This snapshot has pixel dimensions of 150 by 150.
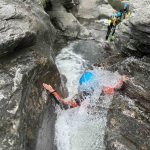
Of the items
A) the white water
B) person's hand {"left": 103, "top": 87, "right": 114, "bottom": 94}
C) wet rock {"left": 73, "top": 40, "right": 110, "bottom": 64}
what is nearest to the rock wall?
the white water

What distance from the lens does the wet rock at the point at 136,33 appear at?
862 cm

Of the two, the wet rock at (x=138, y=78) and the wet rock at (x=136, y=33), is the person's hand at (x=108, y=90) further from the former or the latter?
the wet rock at (x=136, y=33)

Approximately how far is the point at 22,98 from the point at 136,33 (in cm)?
524

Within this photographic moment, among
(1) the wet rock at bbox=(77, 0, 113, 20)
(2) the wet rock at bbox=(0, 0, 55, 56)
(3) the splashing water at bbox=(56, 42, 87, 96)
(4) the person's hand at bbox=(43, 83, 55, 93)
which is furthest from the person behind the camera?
(1) the wet rock at bbox=(77, 0, 113, 20)

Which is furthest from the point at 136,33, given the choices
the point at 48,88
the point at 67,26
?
the point at 67,26

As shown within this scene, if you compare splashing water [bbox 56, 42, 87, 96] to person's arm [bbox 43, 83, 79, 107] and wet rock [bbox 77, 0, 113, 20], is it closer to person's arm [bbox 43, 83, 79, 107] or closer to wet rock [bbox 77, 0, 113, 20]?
person's arm [bbox 43, 83, 79, 107]

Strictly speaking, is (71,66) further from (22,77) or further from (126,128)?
(126,128)

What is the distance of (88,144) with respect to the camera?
672cm

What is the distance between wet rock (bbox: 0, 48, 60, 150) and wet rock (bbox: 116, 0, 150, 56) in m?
3.50

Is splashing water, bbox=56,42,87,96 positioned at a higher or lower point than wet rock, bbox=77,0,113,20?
higher

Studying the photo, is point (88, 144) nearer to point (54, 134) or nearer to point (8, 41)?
point (54, 134)

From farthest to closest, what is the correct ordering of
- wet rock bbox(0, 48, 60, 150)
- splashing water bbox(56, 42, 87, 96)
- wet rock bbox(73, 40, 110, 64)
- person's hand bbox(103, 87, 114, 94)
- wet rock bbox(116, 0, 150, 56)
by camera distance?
wet rock bbox(73, 40, 110, 64) < splashing water bbox(56, 42, 87, 96) < wet rock bbox(116, 0, 150, 56) < person's hand bbox(103, 87, 114, 94) < wet rock bbox(0, 48, 60, 150)

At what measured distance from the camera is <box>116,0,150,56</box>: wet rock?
8617 mm

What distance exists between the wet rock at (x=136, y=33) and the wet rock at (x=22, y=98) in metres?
3.50
